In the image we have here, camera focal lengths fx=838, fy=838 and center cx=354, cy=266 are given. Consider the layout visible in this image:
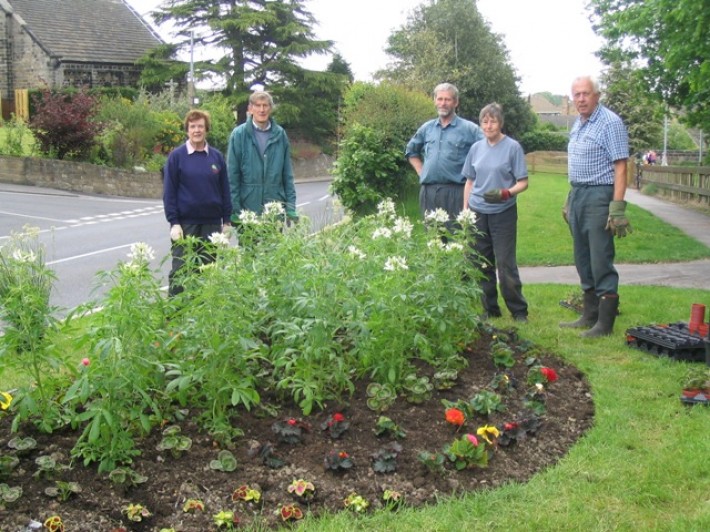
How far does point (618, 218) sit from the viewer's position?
6855mm

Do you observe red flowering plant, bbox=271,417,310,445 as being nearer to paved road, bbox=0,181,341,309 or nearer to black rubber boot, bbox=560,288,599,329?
paved road, bbox=0,181,341,309

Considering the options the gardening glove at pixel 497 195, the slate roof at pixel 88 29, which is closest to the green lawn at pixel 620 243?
the gardening glove at pixel 497 195

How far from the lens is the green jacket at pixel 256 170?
23.9ft

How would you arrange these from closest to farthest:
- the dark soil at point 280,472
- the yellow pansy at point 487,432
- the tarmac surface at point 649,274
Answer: the dark soil at point 280,472, the yellow pansy at point 487,432, the tarmac surface at point 649,274

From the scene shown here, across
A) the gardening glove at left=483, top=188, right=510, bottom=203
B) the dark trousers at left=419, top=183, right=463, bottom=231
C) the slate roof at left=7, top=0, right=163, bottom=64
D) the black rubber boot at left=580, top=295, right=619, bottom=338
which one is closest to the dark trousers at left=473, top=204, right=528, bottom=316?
the gardening glove at left=483, top=188, right=510, bottom=203

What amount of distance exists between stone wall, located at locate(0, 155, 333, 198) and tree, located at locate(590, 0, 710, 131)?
15396mm

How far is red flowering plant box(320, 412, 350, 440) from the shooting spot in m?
4.41

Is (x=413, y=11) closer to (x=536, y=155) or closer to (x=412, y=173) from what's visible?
(x=536, y=155)

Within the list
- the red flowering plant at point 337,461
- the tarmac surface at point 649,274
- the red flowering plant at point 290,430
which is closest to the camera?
the red flowering plant at point 337,461

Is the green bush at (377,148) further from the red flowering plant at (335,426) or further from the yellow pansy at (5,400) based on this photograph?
the yellow pansy at (5,400)

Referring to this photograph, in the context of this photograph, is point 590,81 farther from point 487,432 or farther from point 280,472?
point 280,472

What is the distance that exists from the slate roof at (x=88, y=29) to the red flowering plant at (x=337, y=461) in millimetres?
42789

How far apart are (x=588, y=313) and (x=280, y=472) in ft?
14.1

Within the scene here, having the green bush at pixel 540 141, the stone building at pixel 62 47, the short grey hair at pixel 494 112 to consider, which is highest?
the stone building at pixel 62 47
